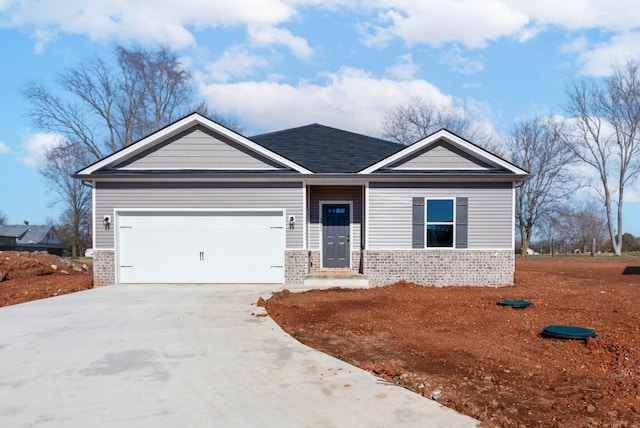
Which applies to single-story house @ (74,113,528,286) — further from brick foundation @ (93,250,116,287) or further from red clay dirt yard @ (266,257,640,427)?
red clay dirt yard @ (266,257,640,427)

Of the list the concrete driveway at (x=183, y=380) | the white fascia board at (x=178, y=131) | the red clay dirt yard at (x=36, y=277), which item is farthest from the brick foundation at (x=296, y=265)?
the red clay dirt yard at (x=36, y=277)

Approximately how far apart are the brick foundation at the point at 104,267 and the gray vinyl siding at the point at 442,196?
23.6 ft

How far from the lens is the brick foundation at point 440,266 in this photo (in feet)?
42.6

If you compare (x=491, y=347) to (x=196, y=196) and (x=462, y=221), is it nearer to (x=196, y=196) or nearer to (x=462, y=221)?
(x=462, y=221)

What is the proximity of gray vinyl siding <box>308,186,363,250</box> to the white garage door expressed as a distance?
1483mm

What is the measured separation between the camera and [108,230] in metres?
13.0

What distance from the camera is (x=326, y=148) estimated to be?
15.6 m

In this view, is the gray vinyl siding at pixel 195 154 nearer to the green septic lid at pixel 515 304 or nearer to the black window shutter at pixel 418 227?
the black window shutter at pixel 418 227

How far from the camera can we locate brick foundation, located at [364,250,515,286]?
1298 cm

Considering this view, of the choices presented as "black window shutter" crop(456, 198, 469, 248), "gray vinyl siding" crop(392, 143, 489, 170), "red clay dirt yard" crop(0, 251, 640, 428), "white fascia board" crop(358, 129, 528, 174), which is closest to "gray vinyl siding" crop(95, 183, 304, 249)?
"white fascia board" crop(358, 129, 528, 174)

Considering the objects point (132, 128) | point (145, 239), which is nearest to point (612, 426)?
point (145, 239)

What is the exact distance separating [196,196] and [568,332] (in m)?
9.80

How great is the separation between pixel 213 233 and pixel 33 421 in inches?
370

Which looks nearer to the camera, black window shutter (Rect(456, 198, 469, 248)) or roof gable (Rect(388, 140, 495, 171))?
black window shutter (Rect(456, 198, 469, 248))
